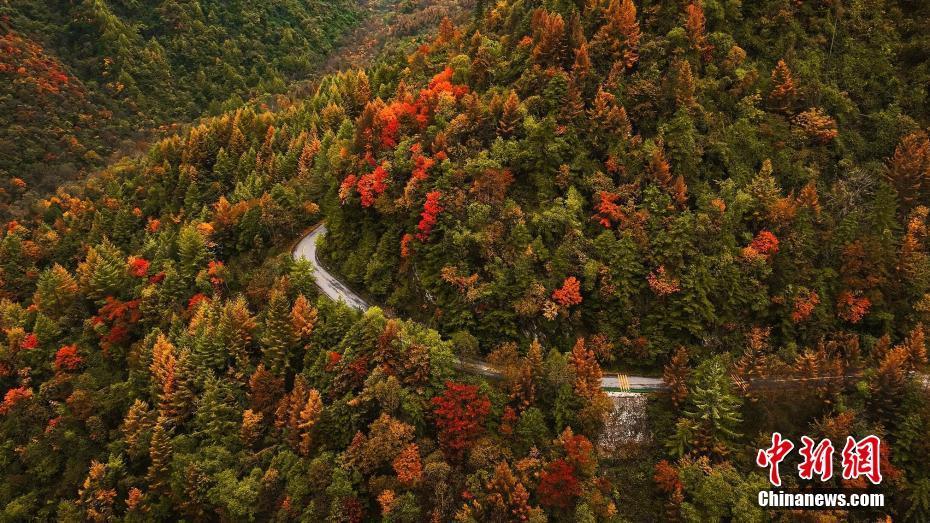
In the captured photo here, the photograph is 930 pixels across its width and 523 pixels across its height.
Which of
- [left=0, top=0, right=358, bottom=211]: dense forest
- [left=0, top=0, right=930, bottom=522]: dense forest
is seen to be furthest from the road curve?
[left=0, top=0, right=358, bottom=211]: dense forest

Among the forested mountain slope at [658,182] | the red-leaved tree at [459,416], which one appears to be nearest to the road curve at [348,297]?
the forested mountain slope at [658,182]

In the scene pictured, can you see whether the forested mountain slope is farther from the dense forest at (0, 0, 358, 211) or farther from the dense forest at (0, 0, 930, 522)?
the dense forest at (0, 0, 358, 211)

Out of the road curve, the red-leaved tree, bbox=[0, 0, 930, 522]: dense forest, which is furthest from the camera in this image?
the road curve

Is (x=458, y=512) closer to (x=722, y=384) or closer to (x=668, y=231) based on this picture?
(x=722, y=384)

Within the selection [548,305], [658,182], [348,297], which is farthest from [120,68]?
[658,182]

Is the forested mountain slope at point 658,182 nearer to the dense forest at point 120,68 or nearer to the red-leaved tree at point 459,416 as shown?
the red-leaved tree at point 459,416

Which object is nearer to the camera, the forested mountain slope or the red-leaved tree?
the red-leaved tree

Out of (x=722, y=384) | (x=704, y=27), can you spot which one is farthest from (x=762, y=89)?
(x=722, y=384)
